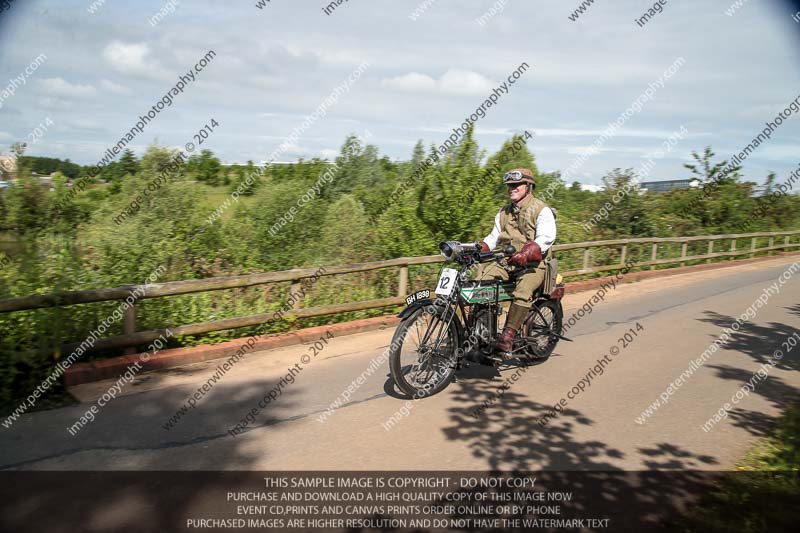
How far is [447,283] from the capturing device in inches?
223

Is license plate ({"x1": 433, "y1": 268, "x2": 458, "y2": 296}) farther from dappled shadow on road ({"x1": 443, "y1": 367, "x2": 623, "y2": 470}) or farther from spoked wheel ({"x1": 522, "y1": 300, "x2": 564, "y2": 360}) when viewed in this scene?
spoked wheel ({"x1": 522, "y1": 300, "x2": 564, "y2": 360})

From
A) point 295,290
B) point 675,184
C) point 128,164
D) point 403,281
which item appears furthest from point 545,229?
point 675,184

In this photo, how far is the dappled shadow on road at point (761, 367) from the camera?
546 centimetres

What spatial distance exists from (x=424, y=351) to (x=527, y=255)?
1455mm

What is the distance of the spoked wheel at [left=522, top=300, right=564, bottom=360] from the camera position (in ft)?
22.3

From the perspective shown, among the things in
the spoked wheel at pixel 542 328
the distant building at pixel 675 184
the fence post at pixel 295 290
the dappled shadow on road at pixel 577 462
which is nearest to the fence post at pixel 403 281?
the fence post at pixel 295 290

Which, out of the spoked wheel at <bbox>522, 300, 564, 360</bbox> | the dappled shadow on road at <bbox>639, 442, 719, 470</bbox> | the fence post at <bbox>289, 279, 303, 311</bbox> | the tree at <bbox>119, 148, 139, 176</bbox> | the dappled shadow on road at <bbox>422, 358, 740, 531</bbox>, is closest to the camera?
the dappled shadow on road at <bbox>422, 358, 740, 531</bbox>

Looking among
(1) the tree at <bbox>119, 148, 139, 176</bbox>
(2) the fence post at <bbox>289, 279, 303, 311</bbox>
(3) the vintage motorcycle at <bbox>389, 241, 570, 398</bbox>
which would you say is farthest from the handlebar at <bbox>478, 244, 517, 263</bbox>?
(1) the tree at <bbox>119, 148, 139, 176</bbox>

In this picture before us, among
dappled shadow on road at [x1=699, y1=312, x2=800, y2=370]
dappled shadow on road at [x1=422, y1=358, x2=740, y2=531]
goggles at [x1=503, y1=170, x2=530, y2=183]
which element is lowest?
Result: dappled shadow on road at [x1=422, y1=358, x2=740, y2=531]

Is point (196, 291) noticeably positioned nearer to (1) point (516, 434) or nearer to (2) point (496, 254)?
(2) point (496, 254)

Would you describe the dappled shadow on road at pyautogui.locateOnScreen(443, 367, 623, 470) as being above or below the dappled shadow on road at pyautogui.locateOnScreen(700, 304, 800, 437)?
below

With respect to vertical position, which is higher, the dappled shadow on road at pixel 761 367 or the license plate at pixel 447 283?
the license plate at pixel 447 283

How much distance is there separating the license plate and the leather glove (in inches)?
27.2

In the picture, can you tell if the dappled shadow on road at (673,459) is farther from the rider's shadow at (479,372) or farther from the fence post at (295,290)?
the fence post at (295,290)
